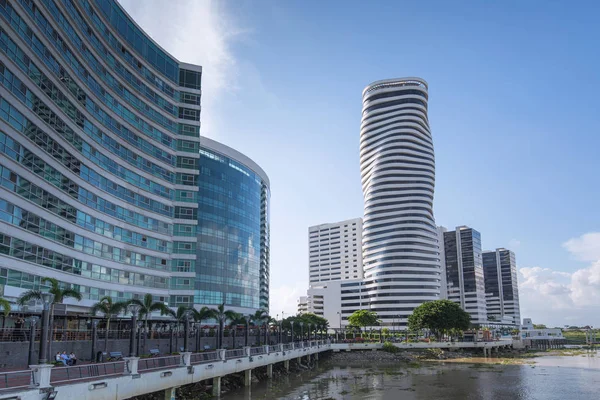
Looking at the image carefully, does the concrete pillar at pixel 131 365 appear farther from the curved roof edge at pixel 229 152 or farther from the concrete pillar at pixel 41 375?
the curved roof edge at pixel 229 152

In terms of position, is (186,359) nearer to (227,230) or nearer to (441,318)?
(227,230)

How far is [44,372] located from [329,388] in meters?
39.2

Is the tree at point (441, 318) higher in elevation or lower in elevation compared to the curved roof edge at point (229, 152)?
lower

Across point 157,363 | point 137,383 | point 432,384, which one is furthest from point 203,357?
point 432,384

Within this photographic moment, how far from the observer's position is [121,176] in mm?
71438

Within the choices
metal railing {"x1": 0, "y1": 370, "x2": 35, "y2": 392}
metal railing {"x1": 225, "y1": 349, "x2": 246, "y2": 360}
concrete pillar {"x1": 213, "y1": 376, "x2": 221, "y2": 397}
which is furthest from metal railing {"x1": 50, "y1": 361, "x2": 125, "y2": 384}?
metal railing {"x1": 225, "y1": 349, "x2": 246, "y2": 360}

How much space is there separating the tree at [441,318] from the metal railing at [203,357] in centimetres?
8889

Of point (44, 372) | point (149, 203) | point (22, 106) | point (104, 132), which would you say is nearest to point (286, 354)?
point (149, 203)

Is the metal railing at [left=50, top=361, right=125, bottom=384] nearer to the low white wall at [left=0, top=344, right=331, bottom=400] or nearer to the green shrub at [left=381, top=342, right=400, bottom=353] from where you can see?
the low white wall at [left=0, top=344, right=331, bottom=400]

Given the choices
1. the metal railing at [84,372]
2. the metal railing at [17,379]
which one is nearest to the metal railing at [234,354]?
the metal railing at [84,372]

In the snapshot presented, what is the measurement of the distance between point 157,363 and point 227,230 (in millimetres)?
79044

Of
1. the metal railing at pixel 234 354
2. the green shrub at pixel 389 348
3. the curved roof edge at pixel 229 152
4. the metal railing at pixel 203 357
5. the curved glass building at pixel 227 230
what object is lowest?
the green shrub at pixel 389 348

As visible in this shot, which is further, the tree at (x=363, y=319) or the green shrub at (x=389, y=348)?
the tree at (x=363, y=319)

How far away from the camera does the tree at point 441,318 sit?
12156cm
